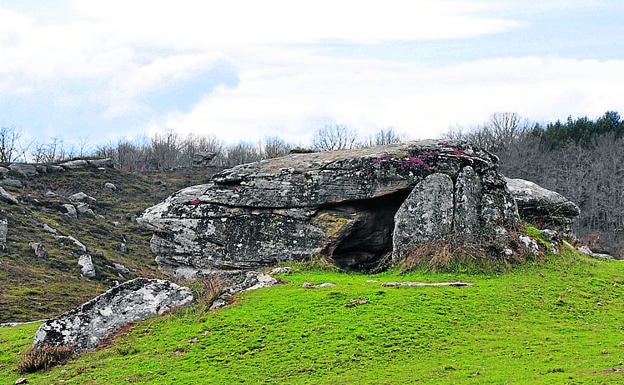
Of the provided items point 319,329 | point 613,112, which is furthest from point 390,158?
point 613,112

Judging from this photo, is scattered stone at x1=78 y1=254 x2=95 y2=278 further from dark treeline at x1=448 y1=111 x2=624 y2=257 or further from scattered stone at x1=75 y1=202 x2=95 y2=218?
dark treeline at x1=448 y1=111 x2=624 y2=257

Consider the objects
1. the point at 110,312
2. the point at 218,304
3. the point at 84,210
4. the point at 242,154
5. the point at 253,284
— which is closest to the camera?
the point at 110,312

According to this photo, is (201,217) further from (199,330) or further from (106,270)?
(106,270)

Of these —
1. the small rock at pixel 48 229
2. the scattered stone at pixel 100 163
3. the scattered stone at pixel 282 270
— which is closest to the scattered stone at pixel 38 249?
the small rock at pixel 48 229

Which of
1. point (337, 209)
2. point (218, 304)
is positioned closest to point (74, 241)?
point (337, 209)

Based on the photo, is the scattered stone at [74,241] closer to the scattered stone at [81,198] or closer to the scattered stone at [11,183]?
the scattered stone at [81,198]

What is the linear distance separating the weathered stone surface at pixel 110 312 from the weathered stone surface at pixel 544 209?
15.8 meters

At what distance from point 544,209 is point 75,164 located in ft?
161

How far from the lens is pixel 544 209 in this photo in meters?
27.7

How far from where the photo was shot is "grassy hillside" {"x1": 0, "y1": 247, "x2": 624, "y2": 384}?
1248cm

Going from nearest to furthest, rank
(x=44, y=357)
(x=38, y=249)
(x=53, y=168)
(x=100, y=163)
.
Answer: (x=44, y=357)
(x=38, y=249)
(x=53, y=168)
(x=100, y=163)

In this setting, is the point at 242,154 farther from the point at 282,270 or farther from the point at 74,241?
the point at 282,270

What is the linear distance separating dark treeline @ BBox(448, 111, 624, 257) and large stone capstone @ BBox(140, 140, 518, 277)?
158ft

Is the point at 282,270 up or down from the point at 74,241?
up
